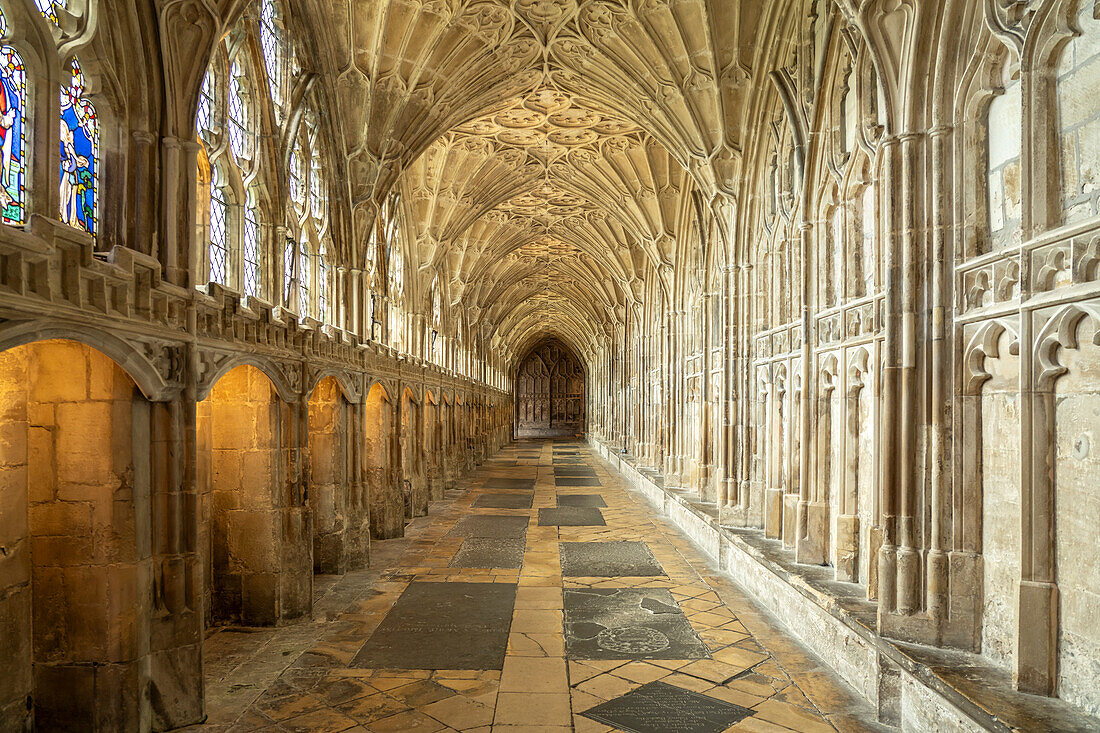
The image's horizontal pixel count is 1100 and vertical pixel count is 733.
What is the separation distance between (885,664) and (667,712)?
1.56m

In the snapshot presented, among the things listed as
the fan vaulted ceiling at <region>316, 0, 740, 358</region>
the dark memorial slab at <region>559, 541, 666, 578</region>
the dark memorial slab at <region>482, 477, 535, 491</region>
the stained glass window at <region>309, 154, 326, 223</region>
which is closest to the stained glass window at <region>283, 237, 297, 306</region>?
the stained glass window at <region>309, 154, 326, 223</region>

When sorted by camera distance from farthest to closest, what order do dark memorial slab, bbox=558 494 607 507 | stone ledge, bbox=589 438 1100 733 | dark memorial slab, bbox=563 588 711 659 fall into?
dark memorial slab, bbox=558 494 607 507
dark memorial slab, bbox=563 588 711 659
stone ledge, bbox=589 438 1100 733

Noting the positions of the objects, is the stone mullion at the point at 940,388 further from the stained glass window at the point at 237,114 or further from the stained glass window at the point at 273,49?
the stained glass window at the point at 273,49

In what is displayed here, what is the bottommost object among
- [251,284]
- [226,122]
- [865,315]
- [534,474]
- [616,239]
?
[534,474]

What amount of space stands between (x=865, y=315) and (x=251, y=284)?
240 inches

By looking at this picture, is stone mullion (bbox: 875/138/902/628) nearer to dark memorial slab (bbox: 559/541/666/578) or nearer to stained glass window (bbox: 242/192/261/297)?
dark memorial slab (bbox: 559/541/666/578)

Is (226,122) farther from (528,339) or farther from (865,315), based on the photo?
(528,339)

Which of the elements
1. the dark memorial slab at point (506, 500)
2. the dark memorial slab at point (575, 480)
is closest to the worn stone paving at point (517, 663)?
the dark memorial slab at point (506, 500)

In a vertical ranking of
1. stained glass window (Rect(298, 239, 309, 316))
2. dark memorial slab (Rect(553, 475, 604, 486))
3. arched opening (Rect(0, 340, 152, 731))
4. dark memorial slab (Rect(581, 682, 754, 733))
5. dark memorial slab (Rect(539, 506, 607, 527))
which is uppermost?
stained glass window (Rect(298, 239, 309, 316))

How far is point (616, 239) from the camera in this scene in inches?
882

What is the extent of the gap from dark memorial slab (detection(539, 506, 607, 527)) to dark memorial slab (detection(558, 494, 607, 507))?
1.65 ft

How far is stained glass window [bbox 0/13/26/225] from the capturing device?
3932mm

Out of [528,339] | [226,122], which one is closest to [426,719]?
[226,122]

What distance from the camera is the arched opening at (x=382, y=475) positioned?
37.9 ft
